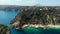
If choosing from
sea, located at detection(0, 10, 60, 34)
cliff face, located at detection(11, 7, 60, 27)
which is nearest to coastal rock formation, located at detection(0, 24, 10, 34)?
sea, located at detection(0, 10, 60, 34)

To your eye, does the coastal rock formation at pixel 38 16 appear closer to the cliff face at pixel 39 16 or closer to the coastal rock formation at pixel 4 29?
the cliff face at pixel 39 16

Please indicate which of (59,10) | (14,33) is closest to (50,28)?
(59,10)

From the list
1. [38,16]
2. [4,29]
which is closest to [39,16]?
[38,16]

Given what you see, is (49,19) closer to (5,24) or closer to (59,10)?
(59,10)

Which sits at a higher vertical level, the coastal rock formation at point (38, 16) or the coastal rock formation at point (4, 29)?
the coastal rock formation at point (38, 16)

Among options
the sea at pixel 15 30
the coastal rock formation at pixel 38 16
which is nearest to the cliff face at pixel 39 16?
the coastal rock formation at pixel 38 16

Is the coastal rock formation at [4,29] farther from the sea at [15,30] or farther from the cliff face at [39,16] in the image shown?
the cliff face at [39,16]

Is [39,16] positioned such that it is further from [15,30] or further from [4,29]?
[4,29]
